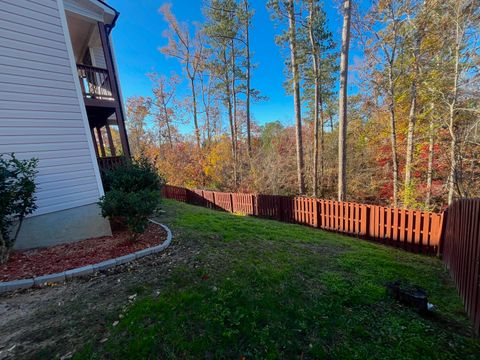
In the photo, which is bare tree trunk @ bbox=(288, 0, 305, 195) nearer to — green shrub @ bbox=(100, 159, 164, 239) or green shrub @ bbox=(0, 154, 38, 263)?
green shrub @ bbox=(100, 159, 164, 239)

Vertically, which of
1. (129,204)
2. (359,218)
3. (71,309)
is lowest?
(359,218)

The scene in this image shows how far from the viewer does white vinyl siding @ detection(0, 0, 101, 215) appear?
11.7 feet

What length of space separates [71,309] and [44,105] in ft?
12.4

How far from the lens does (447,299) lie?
283 cm

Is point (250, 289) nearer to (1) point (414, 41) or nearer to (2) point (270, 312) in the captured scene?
(2) point (270, 312)

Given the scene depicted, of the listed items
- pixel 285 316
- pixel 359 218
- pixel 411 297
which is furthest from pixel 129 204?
pixel 359 218

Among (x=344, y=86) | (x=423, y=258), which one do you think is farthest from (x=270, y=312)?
(x=344, y=86)

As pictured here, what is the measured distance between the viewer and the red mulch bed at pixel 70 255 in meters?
3.10

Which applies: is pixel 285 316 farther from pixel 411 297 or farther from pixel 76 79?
pixel 76 79

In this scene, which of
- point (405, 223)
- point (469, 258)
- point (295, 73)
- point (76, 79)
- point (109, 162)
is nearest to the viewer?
point (469, 258)

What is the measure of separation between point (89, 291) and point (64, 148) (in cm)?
300

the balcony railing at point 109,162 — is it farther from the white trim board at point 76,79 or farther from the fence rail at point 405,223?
the fence rail at point 405,223

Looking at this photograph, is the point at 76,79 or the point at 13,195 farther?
the point at 76,79

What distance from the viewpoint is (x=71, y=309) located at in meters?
2.36
